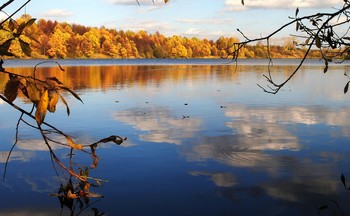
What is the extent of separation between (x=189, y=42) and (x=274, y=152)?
543ft

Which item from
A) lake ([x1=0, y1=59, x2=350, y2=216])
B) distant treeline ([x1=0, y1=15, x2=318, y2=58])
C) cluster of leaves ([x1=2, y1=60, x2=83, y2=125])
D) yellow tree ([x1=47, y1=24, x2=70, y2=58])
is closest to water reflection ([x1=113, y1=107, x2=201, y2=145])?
lake ([x1=0, y1=59, x2=350, y2=216])

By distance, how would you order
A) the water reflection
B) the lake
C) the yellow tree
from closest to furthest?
the lake
the water reflection
the yellow tree

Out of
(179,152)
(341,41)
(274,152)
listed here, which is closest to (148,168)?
(179,152)

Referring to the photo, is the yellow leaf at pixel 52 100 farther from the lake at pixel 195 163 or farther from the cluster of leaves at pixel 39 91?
the lake at pixel 195 163

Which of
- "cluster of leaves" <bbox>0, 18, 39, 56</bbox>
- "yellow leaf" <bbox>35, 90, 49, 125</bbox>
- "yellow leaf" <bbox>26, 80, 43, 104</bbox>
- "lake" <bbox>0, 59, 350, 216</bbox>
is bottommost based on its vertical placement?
"lake" <bbox>0, 59, 350, 216</bbox>

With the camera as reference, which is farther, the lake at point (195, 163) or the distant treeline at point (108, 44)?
the distant treeline at point (108, 44)

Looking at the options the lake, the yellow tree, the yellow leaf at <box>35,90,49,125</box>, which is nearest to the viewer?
the yellow leaf at <box>35,90,49,125</box>

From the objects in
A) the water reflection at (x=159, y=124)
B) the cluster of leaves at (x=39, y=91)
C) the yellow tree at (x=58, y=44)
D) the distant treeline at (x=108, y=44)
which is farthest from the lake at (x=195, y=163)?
the yellow tree at (x=58, y=44)

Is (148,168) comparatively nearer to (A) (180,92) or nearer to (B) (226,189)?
(B) (226,189)

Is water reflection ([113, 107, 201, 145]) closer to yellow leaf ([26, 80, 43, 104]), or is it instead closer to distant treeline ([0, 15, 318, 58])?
yellow leaf ([26, 80, 43, 104])

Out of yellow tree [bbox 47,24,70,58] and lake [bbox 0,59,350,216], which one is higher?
yellow tree [bbox 47,24,70,58]

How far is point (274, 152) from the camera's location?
1045 cm

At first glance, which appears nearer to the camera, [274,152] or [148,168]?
[148,168]

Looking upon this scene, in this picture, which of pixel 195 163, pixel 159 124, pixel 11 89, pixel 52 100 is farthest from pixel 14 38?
pixel 159 124
